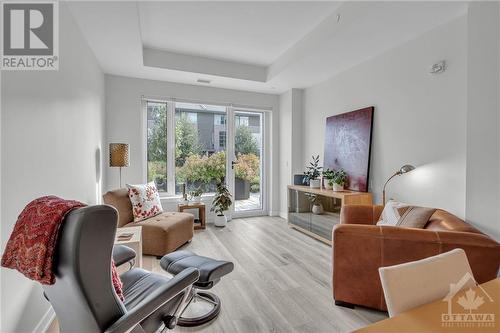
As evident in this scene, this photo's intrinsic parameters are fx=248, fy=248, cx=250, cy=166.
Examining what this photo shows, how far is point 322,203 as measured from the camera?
3836mm

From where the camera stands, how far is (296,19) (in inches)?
112

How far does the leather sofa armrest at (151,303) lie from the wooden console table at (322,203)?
2.46 m

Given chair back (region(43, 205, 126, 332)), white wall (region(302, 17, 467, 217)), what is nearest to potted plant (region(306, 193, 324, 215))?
white wall (region(302, 17, 467, 217))

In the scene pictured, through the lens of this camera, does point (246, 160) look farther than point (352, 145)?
Yes

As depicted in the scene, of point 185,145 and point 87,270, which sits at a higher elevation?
point 185,145

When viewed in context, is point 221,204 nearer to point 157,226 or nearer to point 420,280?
point 157,226

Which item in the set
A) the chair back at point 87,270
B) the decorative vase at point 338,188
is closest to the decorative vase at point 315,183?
the decorative vase at point 338,188

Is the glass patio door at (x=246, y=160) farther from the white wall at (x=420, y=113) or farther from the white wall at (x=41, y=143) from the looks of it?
the white wall at (x=41, y=143)

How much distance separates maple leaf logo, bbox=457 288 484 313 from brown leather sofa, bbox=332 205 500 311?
884 mm

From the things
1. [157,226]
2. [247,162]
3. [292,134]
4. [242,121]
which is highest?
[242,121]

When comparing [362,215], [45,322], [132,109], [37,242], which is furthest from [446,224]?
[132,109]

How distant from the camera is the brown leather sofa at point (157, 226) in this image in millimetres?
3018

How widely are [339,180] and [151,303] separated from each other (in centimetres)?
308

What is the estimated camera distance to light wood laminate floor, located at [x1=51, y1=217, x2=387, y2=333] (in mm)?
1835
